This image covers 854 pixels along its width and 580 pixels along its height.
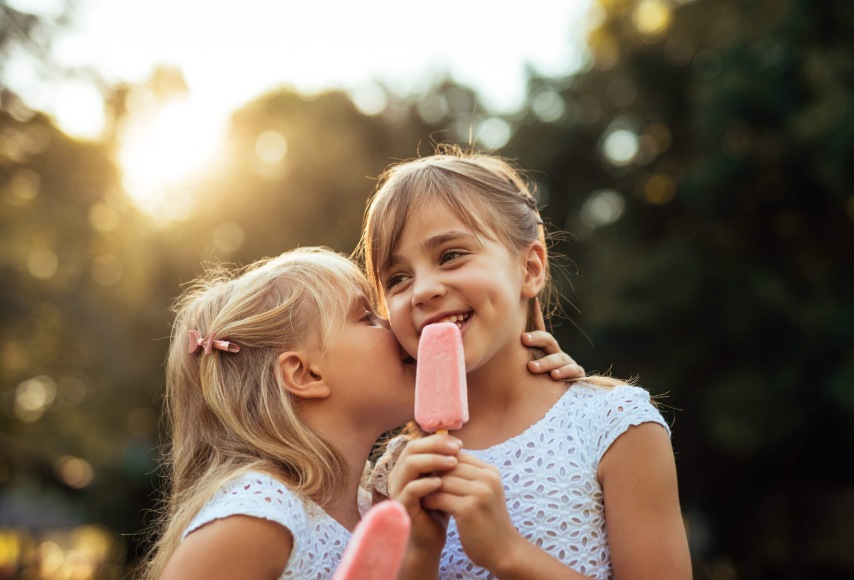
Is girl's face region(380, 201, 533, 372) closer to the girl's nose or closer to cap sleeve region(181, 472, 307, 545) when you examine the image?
the girl's nose

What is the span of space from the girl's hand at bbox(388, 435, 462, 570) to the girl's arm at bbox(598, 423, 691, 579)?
64 centimetres

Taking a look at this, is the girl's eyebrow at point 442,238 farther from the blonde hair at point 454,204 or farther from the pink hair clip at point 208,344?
the pink hair clip at point 208,344

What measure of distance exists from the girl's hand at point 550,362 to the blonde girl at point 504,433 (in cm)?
4

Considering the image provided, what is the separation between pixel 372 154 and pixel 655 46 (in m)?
8.36

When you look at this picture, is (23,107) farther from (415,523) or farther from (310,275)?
(415,523)

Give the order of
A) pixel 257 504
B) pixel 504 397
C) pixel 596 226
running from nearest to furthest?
pixel 257 504
pixel 504 397
pixel 596 226

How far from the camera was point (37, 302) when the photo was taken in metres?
21.9

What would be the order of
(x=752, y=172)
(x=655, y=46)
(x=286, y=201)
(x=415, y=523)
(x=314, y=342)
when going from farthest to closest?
(x=286, y=201) < (x=655, y=46) < (x=752, y=172) < (x=314, y=342) < (x=415, y=523)

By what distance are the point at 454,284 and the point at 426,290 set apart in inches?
3.9

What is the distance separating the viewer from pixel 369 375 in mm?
3521

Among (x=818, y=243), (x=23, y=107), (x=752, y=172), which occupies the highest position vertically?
(x=23, y=107)

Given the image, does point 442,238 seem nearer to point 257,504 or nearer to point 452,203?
point 452,203

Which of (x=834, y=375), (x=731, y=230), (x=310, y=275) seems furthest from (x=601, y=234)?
(x=310, y=275)

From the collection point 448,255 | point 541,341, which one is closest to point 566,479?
point 541,341
